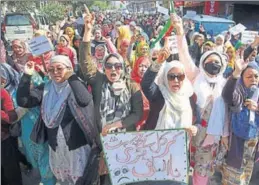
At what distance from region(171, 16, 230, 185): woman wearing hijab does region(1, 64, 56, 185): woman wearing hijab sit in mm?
1028

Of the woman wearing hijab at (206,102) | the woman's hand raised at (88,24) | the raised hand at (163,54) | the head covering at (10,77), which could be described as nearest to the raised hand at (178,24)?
the woman wearing hijab at (206,102)

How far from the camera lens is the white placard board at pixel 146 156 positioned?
2.69m

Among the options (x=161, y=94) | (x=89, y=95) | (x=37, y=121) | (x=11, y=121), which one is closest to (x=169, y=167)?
Answer: (x=161, y=94)

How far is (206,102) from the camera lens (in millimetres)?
2691

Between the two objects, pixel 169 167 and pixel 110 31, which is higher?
pixel 110 31

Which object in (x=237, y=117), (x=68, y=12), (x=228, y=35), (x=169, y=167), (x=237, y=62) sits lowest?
(x=169, y=167)

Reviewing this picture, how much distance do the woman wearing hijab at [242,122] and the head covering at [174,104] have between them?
10.5 inches

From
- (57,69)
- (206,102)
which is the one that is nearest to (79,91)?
(57,69)

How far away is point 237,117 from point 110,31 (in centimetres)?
108

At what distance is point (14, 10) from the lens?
8.27 ft

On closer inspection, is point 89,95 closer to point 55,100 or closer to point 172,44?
point 55,100

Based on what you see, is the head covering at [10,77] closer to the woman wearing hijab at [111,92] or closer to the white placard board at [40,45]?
the white placard board at [40,45]

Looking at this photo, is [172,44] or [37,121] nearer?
[172,44]

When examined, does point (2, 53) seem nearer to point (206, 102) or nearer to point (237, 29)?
point (206, 102)
